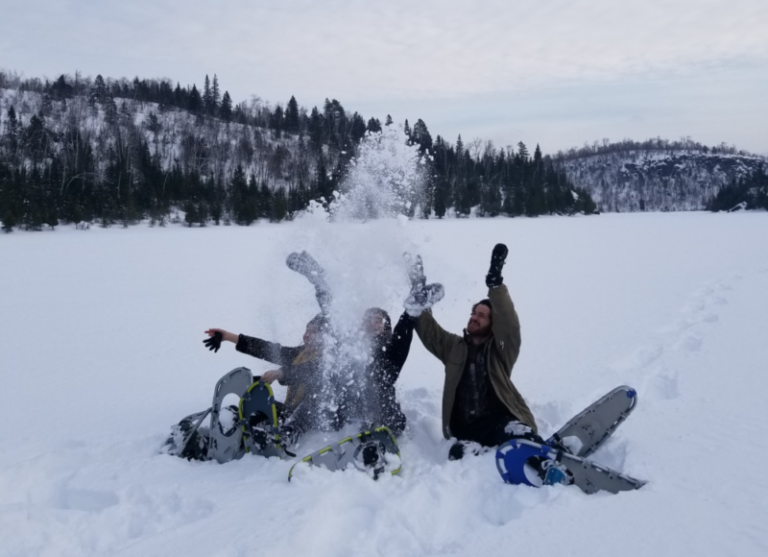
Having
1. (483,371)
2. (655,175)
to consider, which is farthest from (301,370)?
(655,175)

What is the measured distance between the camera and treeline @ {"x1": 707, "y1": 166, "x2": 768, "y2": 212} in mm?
83081

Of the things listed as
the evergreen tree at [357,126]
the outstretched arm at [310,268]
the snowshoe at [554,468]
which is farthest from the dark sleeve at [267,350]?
the evergreen tree at [357,126]

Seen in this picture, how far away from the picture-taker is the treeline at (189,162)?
4269 cm

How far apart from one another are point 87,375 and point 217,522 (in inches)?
175

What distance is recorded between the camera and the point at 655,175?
181 metres

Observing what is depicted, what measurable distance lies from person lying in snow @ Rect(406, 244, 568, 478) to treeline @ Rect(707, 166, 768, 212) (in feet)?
319

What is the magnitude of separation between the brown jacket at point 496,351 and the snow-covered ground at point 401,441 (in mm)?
467

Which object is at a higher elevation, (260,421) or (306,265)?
(306,265)

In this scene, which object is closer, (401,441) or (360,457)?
(360,457)

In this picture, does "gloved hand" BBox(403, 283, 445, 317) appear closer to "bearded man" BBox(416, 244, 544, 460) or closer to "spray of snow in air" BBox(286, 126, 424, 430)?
"bearded man" BBox(416, 244, 544, 460)

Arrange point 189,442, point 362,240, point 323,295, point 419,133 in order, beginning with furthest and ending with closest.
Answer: point 419,133 → point 362,240 → point 323,295 → point 189,442

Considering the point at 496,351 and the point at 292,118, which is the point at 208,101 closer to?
the point at 292,118

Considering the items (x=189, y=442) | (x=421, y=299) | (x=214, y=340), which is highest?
(x=421, y=299)

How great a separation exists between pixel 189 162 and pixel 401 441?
75.9 meters
